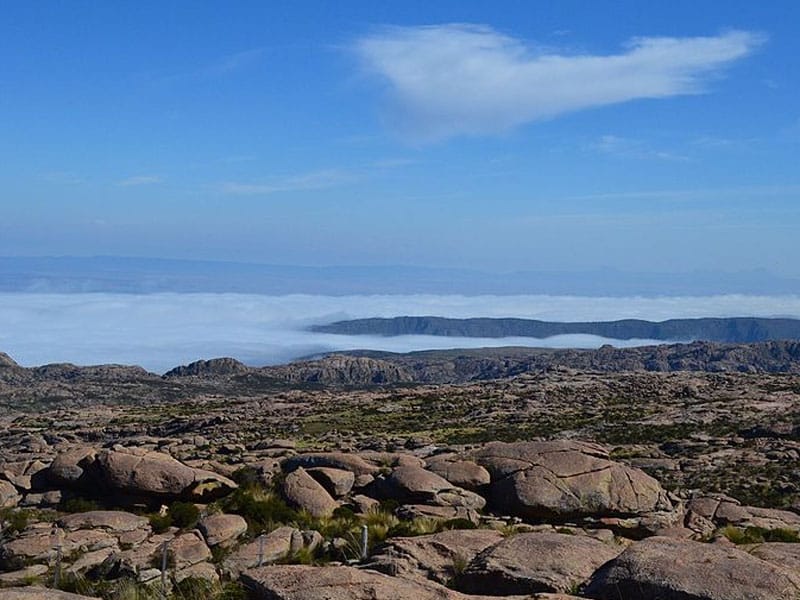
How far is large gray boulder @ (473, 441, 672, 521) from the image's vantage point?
2383cm

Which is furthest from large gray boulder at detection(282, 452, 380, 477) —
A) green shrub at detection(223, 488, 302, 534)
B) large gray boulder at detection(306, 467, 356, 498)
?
green shrub at detection(223, 488, 302, 534)

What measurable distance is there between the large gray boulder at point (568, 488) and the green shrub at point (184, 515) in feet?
32.4

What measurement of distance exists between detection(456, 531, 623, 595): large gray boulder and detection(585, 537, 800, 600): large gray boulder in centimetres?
79

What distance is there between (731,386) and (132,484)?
265 feet

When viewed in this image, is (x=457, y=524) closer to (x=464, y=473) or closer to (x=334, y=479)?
(x=464, y=473)

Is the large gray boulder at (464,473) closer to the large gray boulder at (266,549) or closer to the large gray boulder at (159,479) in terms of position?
the large gray boulder at (266,549)

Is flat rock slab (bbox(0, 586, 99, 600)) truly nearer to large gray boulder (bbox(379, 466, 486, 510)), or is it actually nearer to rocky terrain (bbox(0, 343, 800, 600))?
rocky terrain (bbox(0, 343, 800, 600))

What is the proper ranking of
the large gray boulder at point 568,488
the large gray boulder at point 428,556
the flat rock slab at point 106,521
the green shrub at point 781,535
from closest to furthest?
the large gray boulder at point 428,556
the green shrub at point 781,535
the flat rock slab at point 106,521
the large gray boulder at point 568,488

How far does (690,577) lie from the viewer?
1145 centimetres

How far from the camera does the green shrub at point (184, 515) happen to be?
2386 centimetres

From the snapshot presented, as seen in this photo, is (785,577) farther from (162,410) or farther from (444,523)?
(162,410)

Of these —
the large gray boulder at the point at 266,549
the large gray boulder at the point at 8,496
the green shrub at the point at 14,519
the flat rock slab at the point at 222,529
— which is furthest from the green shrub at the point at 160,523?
the large gray boulder at the point at 8,496

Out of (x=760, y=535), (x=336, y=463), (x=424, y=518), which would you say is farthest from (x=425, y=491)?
(x=760, y=535)

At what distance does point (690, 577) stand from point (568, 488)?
42.8 ft
